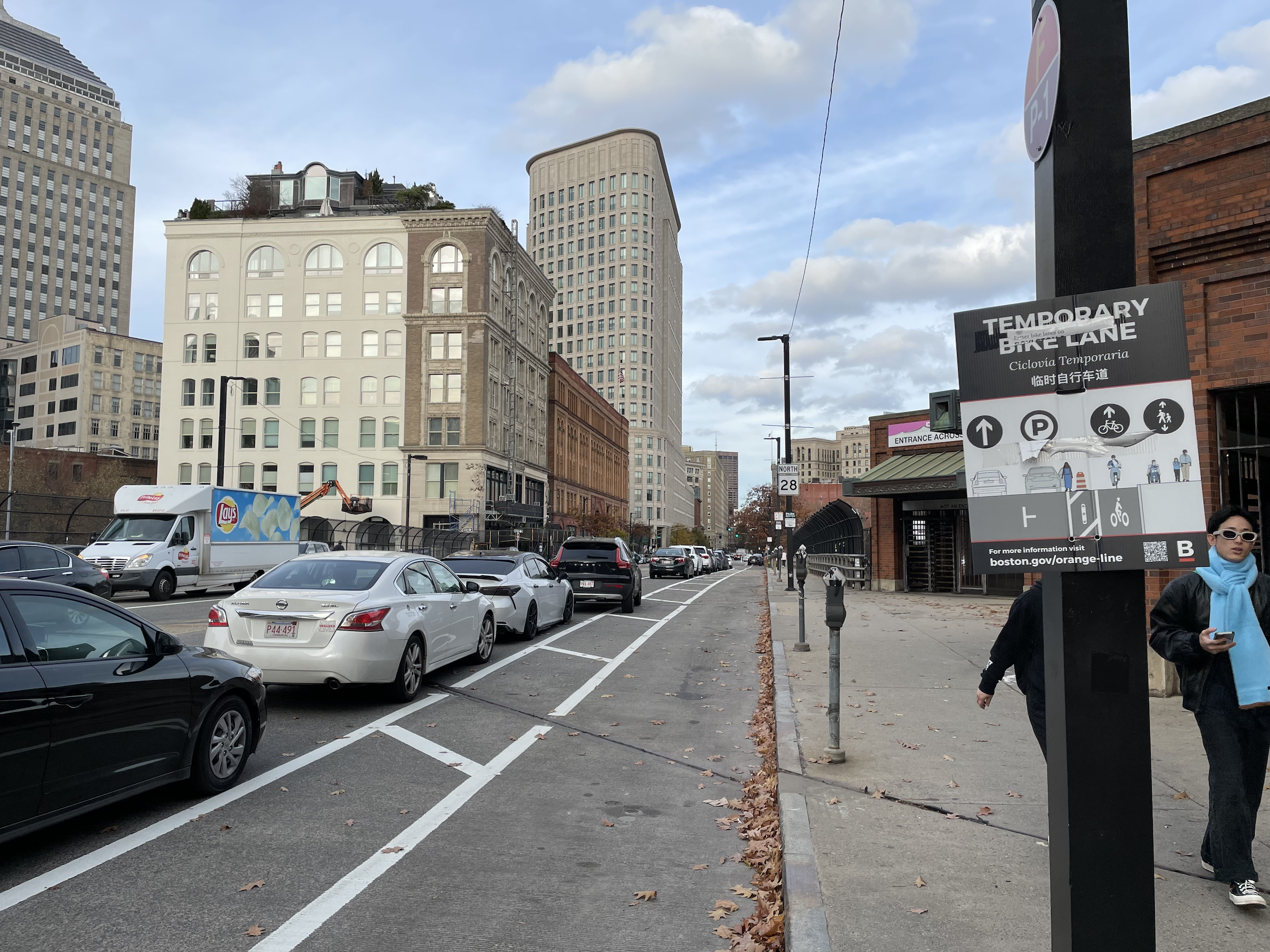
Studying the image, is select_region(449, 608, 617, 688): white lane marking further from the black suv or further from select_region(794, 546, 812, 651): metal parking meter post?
select_region(794, 546, 812, 651): metal parking meter post

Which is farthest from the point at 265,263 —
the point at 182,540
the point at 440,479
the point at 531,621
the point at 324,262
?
the point at 531,621

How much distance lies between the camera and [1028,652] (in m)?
5.01

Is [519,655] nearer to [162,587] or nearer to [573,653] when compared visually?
[573,653]

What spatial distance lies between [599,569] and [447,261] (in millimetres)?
49886

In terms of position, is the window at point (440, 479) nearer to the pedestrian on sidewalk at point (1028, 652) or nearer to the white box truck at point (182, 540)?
the white box truck at point (182, 540)

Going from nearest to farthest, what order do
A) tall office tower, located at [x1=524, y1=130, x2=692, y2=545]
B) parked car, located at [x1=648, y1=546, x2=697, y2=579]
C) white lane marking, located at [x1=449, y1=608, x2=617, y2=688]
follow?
1. white lane marking, located at [x1=449, y1=608, x2=617, y2=688]
2. parked car, located at [x1=648, y1=546, x2=697, y2=579]
3. tall office tower, located at [x1=524, y1=130, x2=692, y2=545]

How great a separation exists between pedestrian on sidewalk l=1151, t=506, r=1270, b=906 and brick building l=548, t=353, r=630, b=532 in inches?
3173

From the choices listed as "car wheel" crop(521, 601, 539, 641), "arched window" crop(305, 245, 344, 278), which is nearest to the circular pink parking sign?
"car wheel" crop(521, 601, 539, 641)

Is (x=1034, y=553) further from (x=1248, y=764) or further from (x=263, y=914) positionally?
(x=263, y=914)

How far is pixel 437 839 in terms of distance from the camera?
5.52 meters

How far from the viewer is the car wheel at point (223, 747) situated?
6051mm

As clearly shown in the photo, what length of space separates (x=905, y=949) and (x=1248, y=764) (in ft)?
6.15

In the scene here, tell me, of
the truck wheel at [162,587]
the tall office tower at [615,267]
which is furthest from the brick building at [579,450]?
the truck wheel at [162,587]

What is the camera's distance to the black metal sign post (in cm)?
289
